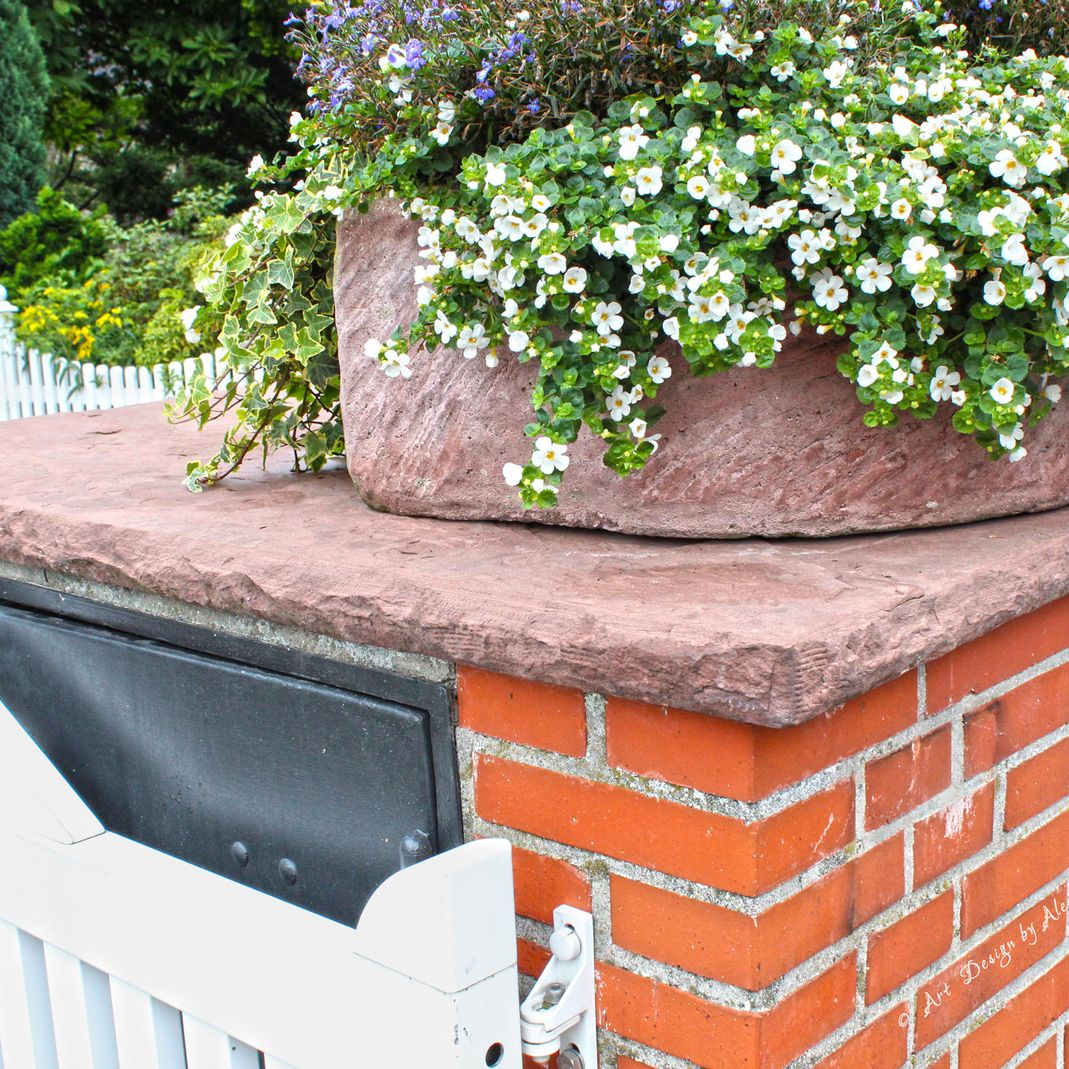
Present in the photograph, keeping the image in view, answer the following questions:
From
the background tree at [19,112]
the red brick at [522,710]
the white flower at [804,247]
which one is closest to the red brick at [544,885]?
the red brick at [522,710]

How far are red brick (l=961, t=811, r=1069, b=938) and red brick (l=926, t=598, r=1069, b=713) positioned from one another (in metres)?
0.18

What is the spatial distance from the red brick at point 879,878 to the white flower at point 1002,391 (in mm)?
378

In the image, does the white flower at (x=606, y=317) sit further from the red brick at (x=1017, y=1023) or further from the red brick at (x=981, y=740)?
the red brick at (x=1017, y=1023)

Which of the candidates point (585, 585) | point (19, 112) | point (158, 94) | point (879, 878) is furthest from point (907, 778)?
point (158, 94)

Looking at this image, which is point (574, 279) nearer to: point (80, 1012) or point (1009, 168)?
point (1009, 168)

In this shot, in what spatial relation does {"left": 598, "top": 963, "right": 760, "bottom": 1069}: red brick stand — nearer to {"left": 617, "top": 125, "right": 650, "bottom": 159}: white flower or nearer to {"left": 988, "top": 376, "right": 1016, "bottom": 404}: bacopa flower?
{"left": 988, "top": 376, "right": 1016, "bottom": 404}: bacopa flower

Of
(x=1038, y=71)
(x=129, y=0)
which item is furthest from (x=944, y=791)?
(x=129, y=0)

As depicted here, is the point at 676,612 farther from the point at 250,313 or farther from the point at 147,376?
the point at 147,376

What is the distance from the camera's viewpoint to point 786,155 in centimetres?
95

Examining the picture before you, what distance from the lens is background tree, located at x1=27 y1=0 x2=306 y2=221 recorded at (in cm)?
1391

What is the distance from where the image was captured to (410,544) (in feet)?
3.84

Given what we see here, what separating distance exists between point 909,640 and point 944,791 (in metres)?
0.24

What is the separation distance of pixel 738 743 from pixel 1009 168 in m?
0.51

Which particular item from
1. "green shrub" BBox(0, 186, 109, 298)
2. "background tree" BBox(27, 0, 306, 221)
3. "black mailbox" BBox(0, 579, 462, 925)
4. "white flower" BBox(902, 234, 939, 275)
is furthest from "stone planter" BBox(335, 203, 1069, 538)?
"background tree" BBox(27, 0, 306, 221)
